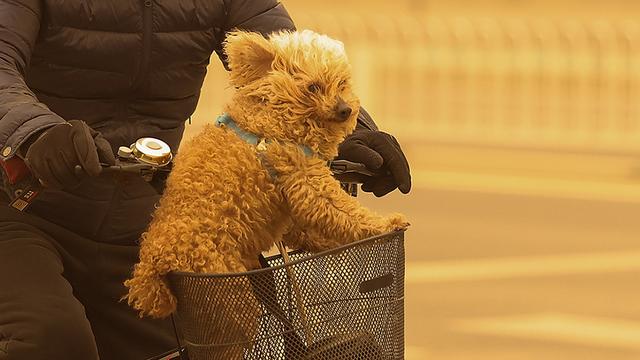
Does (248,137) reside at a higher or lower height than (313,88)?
lower

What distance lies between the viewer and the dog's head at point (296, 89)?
174 centimetres

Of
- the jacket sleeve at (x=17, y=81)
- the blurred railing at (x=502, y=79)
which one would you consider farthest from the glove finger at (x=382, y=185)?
the blurred railing at (x=502, y=79)

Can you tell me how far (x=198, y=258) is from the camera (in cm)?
169

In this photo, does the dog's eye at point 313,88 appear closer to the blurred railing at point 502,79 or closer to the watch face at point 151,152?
the watch face at point 151,152

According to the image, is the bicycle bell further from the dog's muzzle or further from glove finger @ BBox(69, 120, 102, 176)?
the dog's muzzle

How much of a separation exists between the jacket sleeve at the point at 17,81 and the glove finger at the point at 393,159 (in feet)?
1.61

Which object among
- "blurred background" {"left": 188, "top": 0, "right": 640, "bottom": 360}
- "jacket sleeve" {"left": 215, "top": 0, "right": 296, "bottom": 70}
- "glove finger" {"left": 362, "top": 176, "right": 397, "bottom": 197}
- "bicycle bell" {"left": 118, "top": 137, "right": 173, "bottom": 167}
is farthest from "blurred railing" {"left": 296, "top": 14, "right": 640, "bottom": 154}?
"bicycle bell" {"left": 118, "top": 137, "right": 173, "bottom": 167}

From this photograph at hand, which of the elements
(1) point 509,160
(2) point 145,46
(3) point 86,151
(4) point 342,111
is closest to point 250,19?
(2) point 145,46

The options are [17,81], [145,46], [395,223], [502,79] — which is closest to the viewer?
[395,223]

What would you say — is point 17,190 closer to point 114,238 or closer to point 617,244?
point 114,238

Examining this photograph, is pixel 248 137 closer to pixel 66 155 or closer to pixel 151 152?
pixel 151 152

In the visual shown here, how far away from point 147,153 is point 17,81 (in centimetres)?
31

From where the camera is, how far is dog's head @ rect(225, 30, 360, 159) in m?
1.74

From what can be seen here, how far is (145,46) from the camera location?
2.14 m
